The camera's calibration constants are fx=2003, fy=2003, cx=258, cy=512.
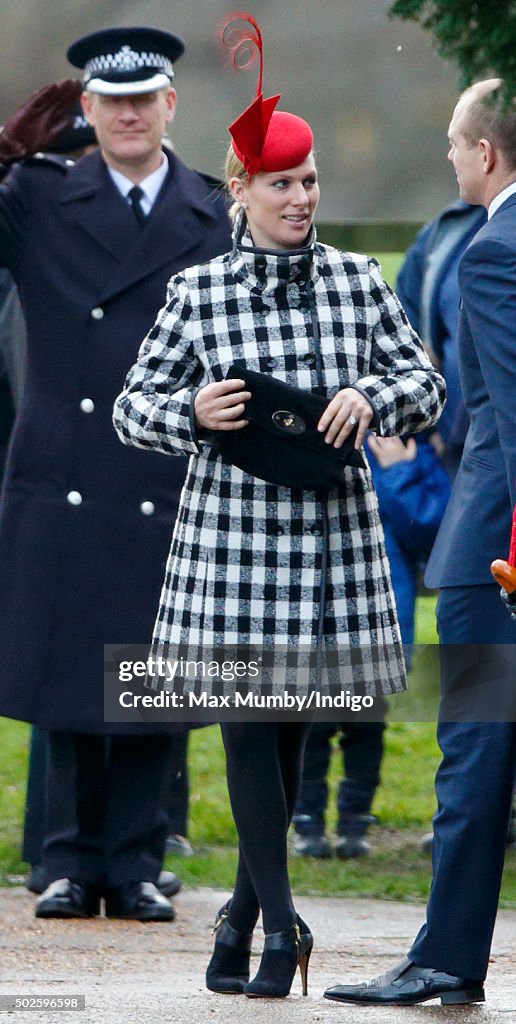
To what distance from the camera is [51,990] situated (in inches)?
163

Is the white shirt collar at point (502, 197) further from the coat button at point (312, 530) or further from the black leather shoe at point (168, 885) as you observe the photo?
the black leather shoe at point (168, 885)

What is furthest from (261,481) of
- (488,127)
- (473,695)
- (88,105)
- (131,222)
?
(88,105)

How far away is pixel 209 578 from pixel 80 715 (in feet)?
3.79

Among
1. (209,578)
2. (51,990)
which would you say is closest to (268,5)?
(209,578)

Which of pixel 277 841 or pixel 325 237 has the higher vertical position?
pixel 325 237

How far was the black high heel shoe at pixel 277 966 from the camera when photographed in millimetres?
3975

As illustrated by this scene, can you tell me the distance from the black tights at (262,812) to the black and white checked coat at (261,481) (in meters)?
0.20

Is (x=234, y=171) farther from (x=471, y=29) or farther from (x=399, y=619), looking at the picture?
(x=399, y=619)

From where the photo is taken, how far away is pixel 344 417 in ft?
12.9

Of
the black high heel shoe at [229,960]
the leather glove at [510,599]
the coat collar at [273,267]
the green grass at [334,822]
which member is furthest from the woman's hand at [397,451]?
the leather glove at [510,599]

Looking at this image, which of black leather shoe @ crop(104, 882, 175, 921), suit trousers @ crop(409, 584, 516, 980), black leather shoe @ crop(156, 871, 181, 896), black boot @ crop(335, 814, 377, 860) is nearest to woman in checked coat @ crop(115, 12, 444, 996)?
suit trousers @ crop(409, 584, 516, 980)

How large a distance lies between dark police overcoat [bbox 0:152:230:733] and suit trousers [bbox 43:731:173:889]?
0.13 meters

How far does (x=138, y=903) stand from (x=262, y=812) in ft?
3.52

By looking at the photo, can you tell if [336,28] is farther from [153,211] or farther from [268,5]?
[153,211]
